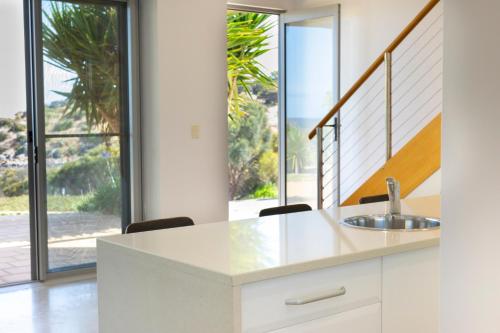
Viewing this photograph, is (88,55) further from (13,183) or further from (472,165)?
(472,165)

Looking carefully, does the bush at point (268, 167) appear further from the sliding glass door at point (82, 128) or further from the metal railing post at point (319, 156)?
the sliding glass door at point (82, 128)

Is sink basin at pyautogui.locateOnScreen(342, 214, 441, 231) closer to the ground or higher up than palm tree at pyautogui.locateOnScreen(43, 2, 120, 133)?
closer to the ground

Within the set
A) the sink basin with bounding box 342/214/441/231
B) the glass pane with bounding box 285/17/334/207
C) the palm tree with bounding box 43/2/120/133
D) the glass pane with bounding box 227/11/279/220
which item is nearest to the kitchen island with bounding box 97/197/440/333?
the sink basin with bounding box 342/214/441/231

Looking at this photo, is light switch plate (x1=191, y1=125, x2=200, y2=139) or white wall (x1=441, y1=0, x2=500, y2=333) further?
light switch plate (x1=191, y1=125, x2=200, y2=139)

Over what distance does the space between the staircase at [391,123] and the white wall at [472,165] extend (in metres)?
4.39

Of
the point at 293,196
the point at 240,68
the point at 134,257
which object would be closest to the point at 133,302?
the point at 134,257

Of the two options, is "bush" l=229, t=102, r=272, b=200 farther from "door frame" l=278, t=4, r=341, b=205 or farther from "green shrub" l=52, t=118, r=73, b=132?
"green shrub" l=52, t=118, r=73, b=132

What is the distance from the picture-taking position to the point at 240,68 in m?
8.12

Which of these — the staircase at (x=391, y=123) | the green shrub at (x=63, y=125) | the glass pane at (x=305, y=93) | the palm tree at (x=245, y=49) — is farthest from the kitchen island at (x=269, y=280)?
the palm tree at (x=245, y=49)

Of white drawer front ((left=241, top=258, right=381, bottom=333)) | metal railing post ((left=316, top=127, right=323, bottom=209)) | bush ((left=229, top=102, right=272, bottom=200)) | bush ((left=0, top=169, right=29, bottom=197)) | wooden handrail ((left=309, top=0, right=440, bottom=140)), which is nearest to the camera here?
white drawer front ((left=241, top=258, right=381, bottom=333))

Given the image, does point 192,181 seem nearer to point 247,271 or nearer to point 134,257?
point 134,257

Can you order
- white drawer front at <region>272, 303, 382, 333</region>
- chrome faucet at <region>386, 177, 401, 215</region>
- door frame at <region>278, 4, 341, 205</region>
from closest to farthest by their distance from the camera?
1. white drawer front at <region>272, 303, 382, 333</region>
2. chrome faucet at <region>386, 177, 401, 215</region>
3. door frame at <region>278, 4, 341, 205</region>

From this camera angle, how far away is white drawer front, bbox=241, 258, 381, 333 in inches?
67.1

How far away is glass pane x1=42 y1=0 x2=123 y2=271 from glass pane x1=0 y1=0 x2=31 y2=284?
0.19 m
